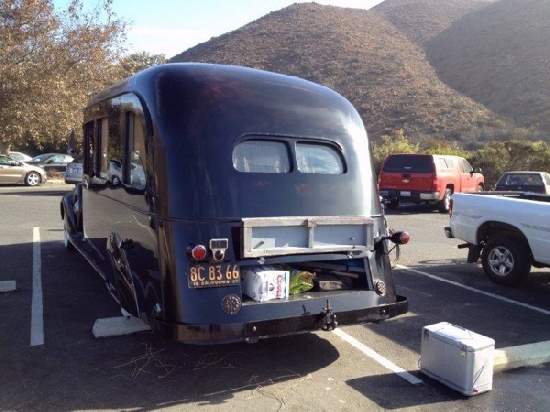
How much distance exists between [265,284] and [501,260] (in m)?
4.68

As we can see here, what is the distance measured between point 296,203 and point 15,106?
21155mm

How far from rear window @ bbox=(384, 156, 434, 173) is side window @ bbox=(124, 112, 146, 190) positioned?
1366 centimetres

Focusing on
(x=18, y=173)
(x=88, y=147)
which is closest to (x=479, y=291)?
(x=88, y=147)

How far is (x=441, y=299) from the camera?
23.8 feet

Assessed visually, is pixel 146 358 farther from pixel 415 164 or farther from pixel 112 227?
pixel 415 164

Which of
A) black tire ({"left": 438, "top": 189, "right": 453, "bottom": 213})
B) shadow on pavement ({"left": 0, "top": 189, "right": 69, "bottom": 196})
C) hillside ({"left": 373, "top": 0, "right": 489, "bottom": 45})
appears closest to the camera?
black tire ({"left": 438, "top": 189, "right": 453, "bottom": 213})

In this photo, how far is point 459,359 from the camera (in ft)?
14.6

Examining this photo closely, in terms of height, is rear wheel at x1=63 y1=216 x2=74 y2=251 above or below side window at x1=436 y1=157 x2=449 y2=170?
below

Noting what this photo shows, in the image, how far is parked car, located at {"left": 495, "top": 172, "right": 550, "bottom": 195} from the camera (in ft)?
57.2

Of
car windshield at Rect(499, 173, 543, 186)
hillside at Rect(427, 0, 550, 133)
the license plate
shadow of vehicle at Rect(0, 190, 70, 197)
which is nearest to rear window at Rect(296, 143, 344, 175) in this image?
the license plate

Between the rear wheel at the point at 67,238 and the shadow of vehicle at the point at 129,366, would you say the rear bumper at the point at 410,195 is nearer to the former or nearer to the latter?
the rear wheel at the point at 67,238

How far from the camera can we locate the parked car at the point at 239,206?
4410mm

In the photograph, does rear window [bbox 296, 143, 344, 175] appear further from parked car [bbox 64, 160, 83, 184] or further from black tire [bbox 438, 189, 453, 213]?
black tire [bbox 438, 189, 453, 213]

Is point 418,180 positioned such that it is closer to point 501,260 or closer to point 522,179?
point 522,179
